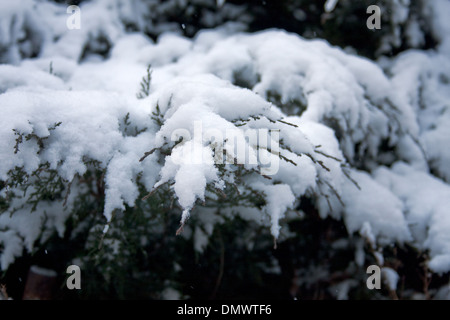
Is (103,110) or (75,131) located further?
(103,110)

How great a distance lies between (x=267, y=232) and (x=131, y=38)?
2.06 meters

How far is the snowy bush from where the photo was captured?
1304 millimetres

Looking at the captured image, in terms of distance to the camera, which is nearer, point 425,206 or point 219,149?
point 219,149

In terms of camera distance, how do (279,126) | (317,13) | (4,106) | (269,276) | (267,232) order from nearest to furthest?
(4,106), (279,126), (267,232), (269,276), (317,13)

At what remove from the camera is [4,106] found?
124 centimetres

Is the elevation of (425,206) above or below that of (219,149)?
below

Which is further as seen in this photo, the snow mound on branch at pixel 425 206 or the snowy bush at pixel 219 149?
the snow mound on branch at pixel 425 206

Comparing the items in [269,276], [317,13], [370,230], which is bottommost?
[269,276]

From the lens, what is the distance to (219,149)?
1157 millimetres

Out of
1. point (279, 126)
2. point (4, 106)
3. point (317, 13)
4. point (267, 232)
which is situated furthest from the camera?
point (317, 13)

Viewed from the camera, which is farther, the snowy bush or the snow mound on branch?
the snow mound on branch

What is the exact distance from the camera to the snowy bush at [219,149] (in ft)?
4.28
